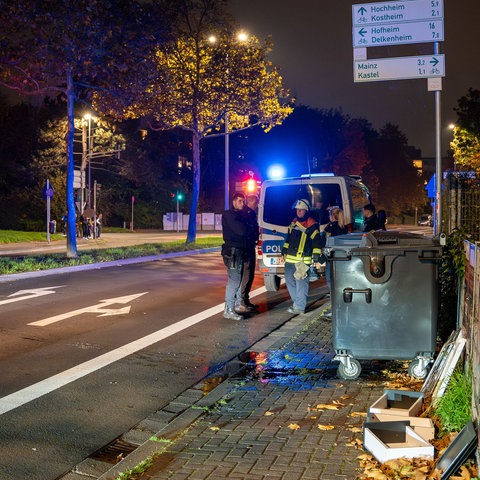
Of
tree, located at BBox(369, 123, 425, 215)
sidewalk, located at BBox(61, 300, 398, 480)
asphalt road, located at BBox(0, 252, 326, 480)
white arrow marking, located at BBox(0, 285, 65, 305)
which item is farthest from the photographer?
tree, located at BBox(369, 123, 425, 215)

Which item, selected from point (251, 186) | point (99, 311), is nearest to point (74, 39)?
point (251, 186)

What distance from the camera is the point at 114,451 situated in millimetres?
4824

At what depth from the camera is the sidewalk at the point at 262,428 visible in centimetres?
414

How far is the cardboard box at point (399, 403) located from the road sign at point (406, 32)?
5.21 metres

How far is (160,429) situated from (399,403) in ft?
6.15

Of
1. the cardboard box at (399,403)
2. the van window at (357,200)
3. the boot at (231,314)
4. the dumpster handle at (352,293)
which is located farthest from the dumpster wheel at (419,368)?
the van window at (357,200)

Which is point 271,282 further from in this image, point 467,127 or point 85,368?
point 467,127

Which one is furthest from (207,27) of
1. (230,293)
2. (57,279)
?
(230,293)

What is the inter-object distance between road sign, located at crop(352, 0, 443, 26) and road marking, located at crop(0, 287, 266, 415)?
4.96m

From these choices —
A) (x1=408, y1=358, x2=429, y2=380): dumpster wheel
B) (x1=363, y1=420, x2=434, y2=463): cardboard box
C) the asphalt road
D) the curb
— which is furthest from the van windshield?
(x1=363, y1=420, x2=434, y2=463): cardboard box

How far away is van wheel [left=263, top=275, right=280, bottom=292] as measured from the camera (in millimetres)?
13320

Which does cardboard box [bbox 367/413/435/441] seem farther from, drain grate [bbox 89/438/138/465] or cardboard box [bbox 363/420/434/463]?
drain grate [bbox 89/438/138/465]

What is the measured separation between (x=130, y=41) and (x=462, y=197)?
12.9 m

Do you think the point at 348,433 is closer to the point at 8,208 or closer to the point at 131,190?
the point at 8,208
